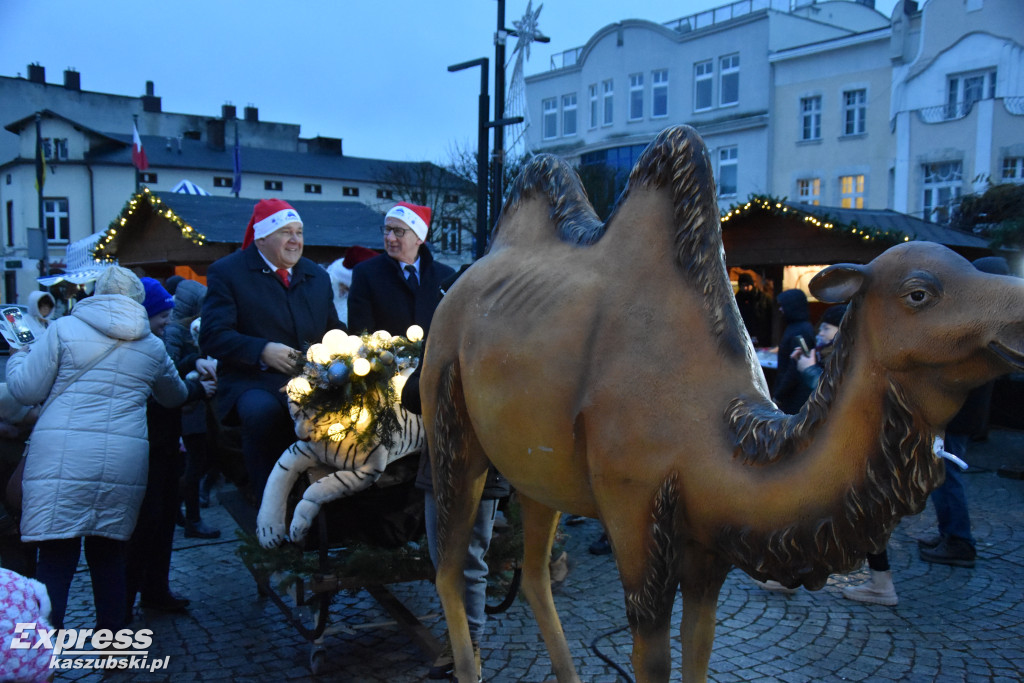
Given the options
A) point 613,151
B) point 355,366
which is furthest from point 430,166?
point 355,366

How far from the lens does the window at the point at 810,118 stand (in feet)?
82.0

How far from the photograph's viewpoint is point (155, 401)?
14.1 ft

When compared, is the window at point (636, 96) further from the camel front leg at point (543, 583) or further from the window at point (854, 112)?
the camel front leg at point (543, 583)

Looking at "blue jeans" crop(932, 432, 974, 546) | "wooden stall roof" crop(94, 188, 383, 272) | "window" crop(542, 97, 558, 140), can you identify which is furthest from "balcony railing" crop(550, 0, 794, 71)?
"blue jeans" crop(932, 432, 974, 546)

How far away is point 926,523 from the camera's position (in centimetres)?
633

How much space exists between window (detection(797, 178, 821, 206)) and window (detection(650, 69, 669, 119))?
6574 mm

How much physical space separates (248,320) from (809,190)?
965 inches

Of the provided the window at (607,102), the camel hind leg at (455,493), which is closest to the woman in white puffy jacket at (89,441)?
the camel hind leg at (455,493)

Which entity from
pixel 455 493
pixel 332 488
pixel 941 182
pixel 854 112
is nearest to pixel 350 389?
pixel 332 488

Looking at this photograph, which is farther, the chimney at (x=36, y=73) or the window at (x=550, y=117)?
the chimney at (x=36, y=73)

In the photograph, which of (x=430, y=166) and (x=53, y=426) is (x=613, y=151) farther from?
(x=53, y=426)

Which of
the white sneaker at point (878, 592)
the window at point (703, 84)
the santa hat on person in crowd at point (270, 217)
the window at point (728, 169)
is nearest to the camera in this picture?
the santa hat on person in crowd at point (270, 217)

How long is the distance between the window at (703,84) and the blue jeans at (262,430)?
27.2m

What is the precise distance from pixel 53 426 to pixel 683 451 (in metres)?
3.01
